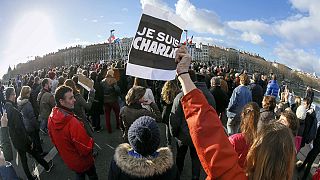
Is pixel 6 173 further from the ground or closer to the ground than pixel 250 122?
closer to the ground

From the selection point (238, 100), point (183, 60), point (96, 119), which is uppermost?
point (183, 60)

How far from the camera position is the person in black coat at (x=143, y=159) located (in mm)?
2574

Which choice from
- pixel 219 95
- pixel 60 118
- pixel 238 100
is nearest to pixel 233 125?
pixel 238 100

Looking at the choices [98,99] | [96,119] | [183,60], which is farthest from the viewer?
[96,119]

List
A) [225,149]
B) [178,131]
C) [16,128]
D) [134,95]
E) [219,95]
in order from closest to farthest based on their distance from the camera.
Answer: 1. [225,149]
2. [134,95]
3. [178,131]
4. [16,128]
5. [219,95]

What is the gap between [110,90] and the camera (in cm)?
806

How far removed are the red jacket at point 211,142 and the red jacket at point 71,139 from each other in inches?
102

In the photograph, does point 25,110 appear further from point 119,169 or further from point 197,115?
point 197,115

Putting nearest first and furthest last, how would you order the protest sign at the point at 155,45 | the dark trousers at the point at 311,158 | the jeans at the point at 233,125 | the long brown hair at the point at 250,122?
the protest sign at the point at 155,45
the long brown hair at the point at 250,122
the dark trousers at the point at 311,158
the jeans at the point at 233,125

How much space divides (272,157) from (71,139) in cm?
293

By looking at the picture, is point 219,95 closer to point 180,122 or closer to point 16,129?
point 180,122

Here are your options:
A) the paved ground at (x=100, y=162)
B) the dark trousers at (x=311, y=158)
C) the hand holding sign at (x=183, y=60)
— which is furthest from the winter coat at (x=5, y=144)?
the dark trousers at (x=311, y=158)

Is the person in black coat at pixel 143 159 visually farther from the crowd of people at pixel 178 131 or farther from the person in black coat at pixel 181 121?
the person in black coat at pixel 181 121

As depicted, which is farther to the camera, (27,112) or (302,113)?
(27,112)
